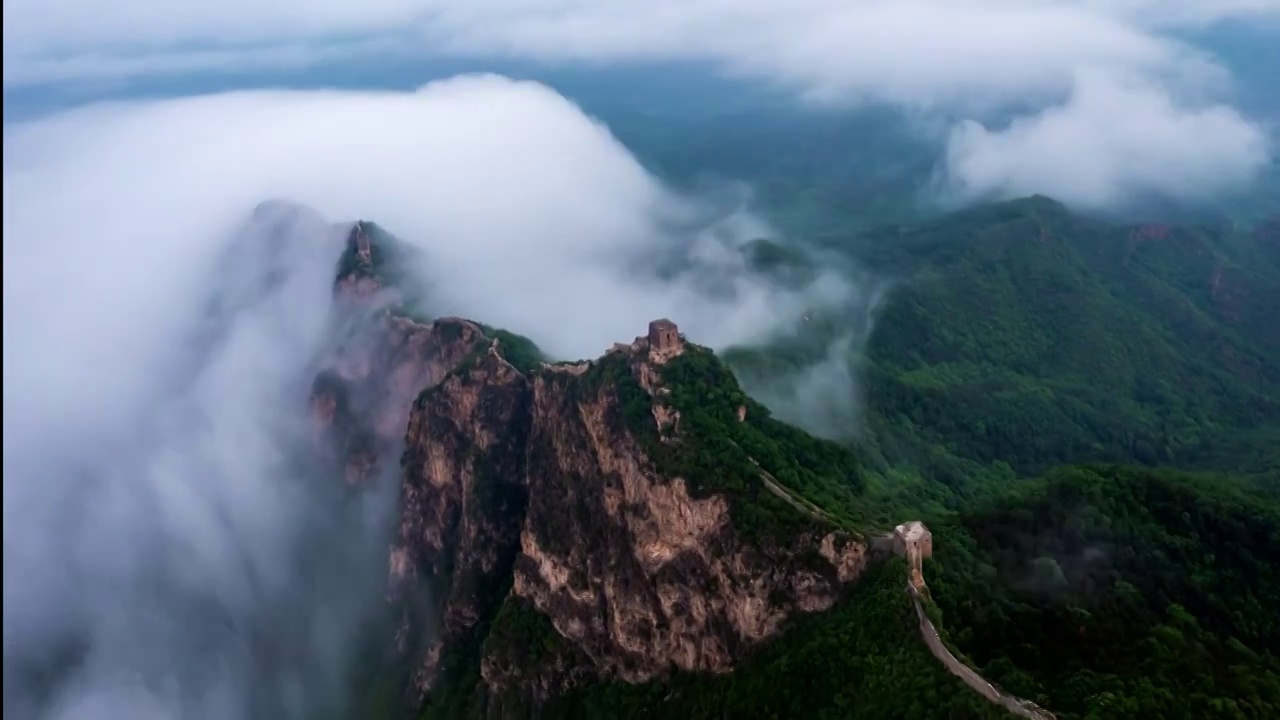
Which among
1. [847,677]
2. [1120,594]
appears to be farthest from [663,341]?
[1120,594]

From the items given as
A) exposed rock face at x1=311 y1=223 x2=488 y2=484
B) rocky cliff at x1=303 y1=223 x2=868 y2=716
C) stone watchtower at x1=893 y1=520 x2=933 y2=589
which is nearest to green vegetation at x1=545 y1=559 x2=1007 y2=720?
stone watchtower at x1=893 y1=520 x2=933 y2=589

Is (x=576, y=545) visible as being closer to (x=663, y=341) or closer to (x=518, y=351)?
(x=663, y=341)

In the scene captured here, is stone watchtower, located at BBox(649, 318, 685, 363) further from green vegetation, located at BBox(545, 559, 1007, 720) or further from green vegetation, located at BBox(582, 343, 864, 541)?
green vegetation, located at BBox(545, 559, 1007, 720)

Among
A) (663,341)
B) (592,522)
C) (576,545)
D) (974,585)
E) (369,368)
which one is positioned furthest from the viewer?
(369,368)

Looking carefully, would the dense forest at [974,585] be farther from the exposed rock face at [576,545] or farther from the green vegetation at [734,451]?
the exposed rock face at [576,545]

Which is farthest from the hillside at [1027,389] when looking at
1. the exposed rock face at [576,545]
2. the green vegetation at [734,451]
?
the exposed rock face at [576,545]
